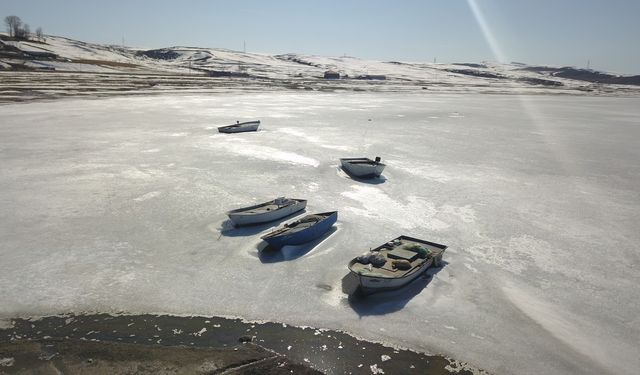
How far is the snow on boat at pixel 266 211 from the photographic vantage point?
1444cm

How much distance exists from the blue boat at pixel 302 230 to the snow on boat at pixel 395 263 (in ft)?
7.46

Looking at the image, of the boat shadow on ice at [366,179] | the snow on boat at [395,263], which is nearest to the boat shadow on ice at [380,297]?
the snow on boat at [395,263]

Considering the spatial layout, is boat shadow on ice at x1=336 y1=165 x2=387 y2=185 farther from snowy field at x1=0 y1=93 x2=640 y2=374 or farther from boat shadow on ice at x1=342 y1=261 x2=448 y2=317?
boat shadow on ice at x1=342 y1=261 x2=448 y2=317

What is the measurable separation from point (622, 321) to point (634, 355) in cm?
130

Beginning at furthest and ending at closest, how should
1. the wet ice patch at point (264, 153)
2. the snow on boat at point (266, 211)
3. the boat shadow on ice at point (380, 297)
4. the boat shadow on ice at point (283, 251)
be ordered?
the wet ice patch at point (264, 153)
the snow on boat at point (266, 211)
the boat shadow on ice at point (283, 251)
the boat shadow on ice at point (380, 297)

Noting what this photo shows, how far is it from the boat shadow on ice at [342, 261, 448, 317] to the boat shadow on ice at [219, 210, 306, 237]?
Answer: 13.3 feet

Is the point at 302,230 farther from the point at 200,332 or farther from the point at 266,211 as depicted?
the point at 200,332

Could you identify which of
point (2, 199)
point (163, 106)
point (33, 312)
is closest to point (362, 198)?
point (33, 312)

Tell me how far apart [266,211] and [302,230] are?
6.66 feet

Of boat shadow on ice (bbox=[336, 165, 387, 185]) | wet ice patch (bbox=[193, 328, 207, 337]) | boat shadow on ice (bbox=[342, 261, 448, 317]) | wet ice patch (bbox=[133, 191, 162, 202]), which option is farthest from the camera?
boat shadow on ice (bbox=[336, 165, 387, 185])

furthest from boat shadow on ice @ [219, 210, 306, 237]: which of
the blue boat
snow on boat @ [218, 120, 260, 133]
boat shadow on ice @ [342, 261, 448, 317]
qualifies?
snow on boat @ [218, 120, 260, 133]

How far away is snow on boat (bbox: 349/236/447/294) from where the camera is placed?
10633 millimetres

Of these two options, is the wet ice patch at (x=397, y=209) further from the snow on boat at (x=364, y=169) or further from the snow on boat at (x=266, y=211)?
the snow on boat at (x=266, y=211)

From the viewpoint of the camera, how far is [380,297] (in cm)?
1080
